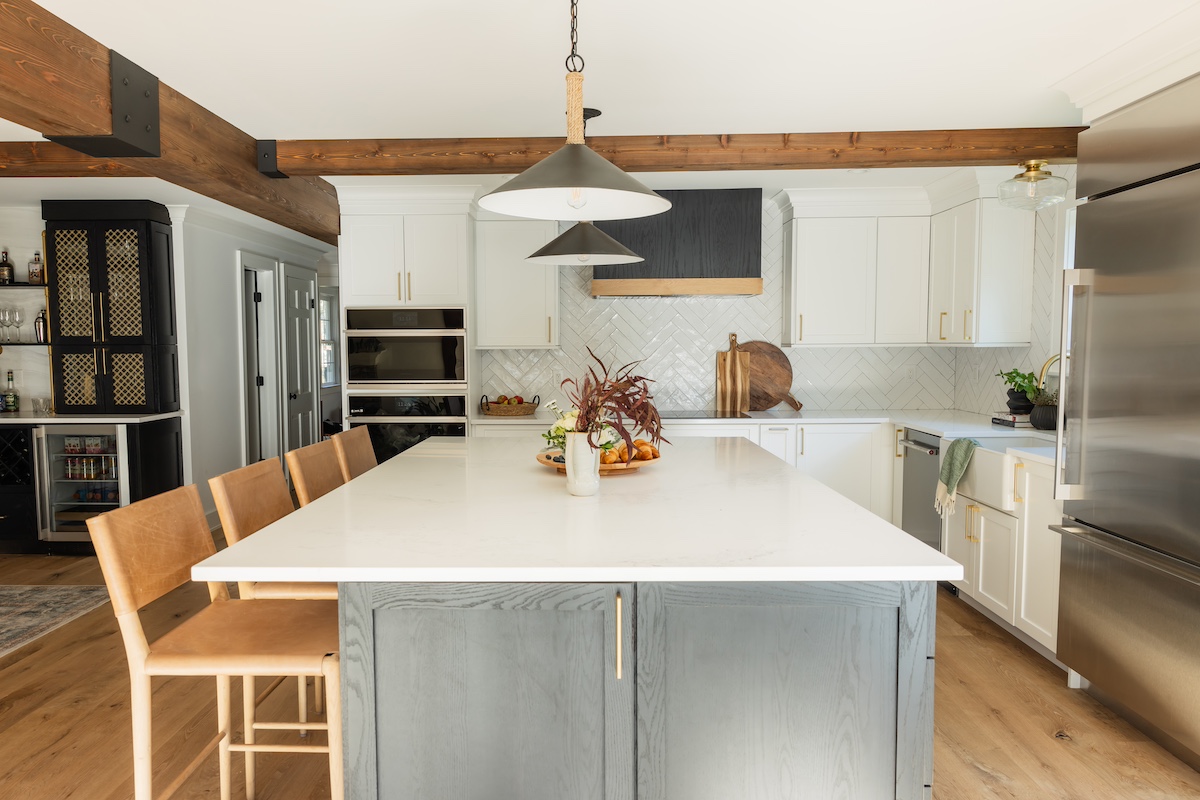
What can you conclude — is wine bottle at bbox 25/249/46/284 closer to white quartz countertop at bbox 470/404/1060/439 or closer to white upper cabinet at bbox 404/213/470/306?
white upper cabinet at bbox 404/213/470/306

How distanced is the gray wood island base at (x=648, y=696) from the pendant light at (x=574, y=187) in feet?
3.06

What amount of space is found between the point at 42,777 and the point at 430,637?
66.0 inches

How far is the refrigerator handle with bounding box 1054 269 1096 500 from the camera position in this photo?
8.97 ft

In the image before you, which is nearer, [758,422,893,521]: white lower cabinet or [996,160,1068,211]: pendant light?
[996,160,1068,211]: pendant light

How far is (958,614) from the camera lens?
3781 millimetres

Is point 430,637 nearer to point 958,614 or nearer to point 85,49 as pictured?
point 85,49

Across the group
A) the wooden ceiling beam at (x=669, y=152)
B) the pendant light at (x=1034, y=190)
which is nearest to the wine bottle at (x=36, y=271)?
the wooden ceiling beam at (x=669, y=152)

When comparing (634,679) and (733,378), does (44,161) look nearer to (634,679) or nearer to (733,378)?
(634,679)

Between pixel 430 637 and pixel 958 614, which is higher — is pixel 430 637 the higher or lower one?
the higher one

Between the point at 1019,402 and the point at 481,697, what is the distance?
3.67m

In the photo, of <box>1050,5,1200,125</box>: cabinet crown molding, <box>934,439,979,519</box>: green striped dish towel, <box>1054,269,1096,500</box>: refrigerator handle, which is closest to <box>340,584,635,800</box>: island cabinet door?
<box>1054,269,1096,500</box>: refrigerator handle

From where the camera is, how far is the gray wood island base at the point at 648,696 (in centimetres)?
165

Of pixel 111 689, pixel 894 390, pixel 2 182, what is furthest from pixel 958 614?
pixel 2 182

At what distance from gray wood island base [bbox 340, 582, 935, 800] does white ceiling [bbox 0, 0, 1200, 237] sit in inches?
69.0
